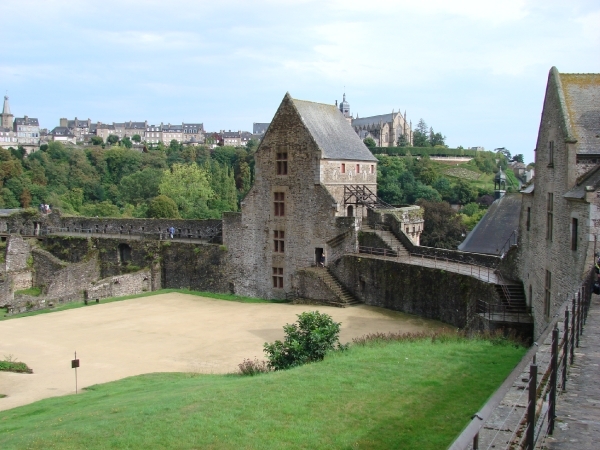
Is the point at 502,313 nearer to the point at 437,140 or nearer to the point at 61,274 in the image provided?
the point at 61,274

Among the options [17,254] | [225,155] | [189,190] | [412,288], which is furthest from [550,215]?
[225,155]

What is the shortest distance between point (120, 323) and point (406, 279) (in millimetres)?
12629

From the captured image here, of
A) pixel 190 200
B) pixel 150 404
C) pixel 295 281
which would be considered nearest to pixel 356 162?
pixel 295 281

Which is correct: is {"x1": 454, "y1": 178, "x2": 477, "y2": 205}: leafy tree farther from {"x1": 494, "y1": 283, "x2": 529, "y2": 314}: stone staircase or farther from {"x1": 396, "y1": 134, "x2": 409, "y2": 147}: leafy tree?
{"x1": 494, "y1": 283, "x2": 529, "y2": 314}: stone staircase

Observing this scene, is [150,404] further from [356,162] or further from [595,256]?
[356,162]

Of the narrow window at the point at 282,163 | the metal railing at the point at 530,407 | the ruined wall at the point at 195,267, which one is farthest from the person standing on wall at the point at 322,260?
the metal railing at the point at 530,407

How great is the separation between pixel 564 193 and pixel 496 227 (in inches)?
640

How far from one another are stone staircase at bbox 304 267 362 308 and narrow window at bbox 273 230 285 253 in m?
2.93

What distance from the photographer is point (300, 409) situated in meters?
11.8

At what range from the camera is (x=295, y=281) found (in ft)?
103

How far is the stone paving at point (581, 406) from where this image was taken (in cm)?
630

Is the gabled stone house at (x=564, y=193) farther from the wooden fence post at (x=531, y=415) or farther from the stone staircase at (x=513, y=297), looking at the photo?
the wooden fence post at (x=531, y=415)

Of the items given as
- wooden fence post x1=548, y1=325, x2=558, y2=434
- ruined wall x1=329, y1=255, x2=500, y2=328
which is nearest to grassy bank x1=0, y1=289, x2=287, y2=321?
ruined wall x1=329, y1=255, x2=500, y2=328

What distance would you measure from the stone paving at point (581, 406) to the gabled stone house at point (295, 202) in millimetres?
20936
